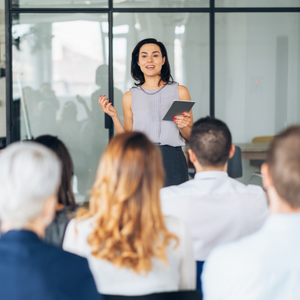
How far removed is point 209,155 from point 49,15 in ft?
11.0

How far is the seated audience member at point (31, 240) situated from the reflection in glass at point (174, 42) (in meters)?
3.43

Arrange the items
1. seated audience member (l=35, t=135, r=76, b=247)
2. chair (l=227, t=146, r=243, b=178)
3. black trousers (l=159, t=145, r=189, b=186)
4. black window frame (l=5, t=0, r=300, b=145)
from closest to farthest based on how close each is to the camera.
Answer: seated audience member (l=35, t=135, r=76, b=247)
black trousers (l=159, t=145, r=189, b=186)
chair (l=227, t=146, r=243, b=178)
black window frame (l=5, t=0, r=300, b=145)

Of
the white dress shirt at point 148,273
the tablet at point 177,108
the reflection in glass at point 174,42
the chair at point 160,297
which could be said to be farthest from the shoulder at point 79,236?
the reflection in glass at point 174,42

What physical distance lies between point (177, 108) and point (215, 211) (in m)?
1.38

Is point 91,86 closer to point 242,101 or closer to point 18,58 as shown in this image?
point 18,58

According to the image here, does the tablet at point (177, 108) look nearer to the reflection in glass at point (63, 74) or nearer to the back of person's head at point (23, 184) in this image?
the reflection in glass at point (63, 74)

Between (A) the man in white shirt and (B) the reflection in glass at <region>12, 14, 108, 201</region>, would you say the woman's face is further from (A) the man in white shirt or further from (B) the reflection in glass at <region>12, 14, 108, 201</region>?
(A) the man in white shirt

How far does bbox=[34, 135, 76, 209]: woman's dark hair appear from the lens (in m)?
1.64

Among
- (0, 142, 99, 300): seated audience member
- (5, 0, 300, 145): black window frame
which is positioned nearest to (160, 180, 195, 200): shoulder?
(0, 142, 99, 300): seated audience member

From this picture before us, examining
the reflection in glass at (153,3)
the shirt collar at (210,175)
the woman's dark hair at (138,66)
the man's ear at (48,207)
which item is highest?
the reflection in glass at (153,3)

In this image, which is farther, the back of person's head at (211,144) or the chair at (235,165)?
the chair at (235,165)

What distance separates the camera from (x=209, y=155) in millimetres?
1741

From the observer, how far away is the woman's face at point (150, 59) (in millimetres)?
3037

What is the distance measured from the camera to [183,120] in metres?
2.87
